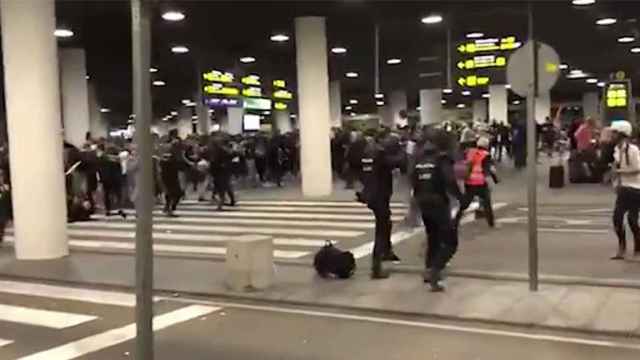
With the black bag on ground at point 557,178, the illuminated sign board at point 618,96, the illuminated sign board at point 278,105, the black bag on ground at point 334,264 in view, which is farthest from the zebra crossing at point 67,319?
the illuminated sign board at point 278,105

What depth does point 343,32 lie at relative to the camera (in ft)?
80.1

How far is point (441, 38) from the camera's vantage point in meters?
25.9

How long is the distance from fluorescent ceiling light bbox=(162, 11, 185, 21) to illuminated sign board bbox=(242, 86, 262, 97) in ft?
46.2

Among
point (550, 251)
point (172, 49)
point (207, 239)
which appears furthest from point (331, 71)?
point (550, 251)

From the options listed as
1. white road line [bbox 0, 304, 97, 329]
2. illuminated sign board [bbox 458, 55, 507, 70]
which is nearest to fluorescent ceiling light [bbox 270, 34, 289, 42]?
illuminated sign board [bbox 458, 55, 507, 70]

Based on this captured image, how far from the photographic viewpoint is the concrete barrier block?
9875mm

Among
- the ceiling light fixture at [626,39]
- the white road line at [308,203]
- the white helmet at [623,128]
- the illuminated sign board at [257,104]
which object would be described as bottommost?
the white road line at [308,203]

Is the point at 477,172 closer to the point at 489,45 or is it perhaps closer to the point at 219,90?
the point at 489,45

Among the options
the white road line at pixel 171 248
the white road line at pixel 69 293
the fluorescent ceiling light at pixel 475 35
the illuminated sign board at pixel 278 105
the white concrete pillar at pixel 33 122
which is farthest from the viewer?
the illuminated sign board at pixel 278 105

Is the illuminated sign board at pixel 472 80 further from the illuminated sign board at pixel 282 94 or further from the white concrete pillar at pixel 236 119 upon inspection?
the illuminated sign board at pixel 282 94

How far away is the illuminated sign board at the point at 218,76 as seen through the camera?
31.8 meters

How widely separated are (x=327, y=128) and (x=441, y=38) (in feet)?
19.0

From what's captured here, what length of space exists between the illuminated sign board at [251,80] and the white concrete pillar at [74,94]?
28.1 feet

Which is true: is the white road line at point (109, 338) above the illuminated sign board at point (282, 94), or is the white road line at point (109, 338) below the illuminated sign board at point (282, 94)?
below
